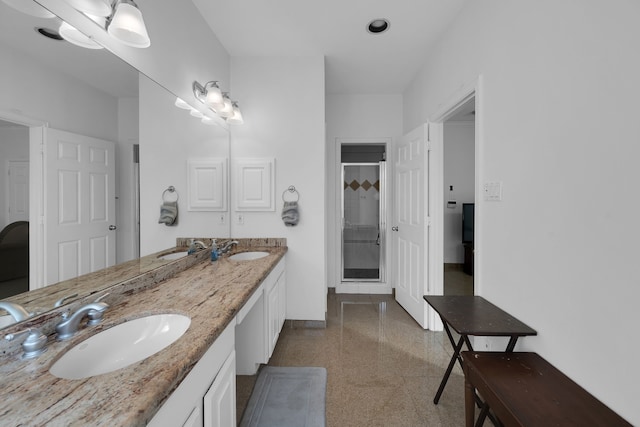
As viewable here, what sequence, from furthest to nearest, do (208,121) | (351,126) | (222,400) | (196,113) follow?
(351,126)
(208,121)
(196,113)
(222,400)

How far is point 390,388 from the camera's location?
1.90m

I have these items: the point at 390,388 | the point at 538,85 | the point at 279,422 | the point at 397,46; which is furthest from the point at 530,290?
the point at 397,46

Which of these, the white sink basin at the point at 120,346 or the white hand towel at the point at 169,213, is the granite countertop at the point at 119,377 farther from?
the white hand towel at the point at 169,213

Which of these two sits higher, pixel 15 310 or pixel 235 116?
pixel 235 116

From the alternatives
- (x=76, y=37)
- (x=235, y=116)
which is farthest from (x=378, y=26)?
(x=76, y=37)

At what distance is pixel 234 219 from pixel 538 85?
2.50 meters

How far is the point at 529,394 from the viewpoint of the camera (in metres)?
1.03

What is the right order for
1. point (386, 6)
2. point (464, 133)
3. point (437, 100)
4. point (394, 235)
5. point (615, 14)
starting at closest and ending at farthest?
point (615, 14)
point (386, 6)
point (437, 100)
point (394, 235)
point (464, 133)

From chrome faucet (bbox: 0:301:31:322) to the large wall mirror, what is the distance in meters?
0.04

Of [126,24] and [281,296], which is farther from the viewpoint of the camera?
[281,296]

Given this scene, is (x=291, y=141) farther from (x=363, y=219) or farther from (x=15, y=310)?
(x=15, y=310)

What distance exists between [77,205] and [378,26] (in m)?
2.45

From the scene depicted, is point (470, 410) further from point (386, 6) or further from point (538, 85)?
point (386, 6)

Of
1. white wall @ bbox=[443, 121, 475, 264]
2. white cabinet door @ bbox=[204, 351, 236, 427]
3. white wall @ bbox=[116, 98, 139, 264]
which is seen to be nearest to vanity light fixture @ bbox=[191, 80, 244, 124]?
white wall @ bbox=[116, 98, 139, 264]
